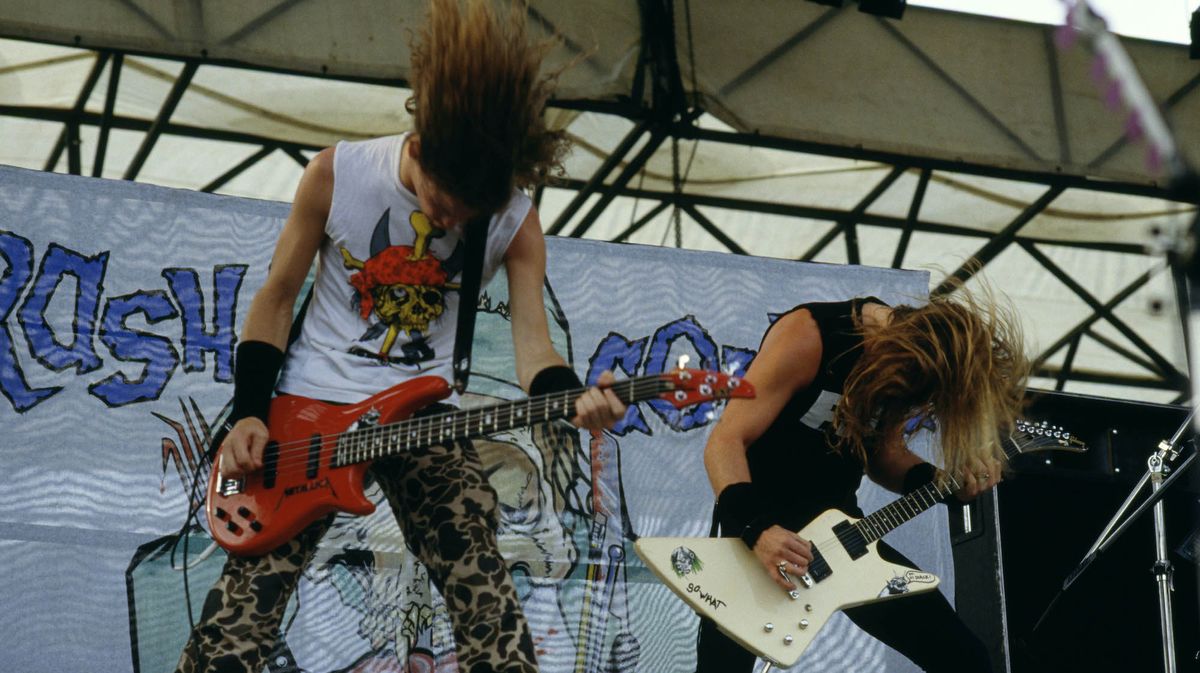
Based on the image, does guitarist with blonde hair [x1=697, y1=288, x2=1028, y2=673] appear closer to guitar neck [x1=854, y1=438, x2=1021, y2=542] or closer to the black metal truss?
guitar neck [x1=854, y1=438, x2=1021, y2=542]

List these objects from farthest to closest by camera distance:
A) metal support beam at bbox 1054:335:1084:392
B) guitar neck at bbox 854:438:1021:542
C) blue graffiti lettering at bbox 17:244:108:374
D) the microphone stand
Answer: metal support beam at bbox 1054:335:1084:392 → blue graffiti lettering at bbox 17:244:108:374 → the microphone stand → guitar neck at bbox 854:438:1021:542

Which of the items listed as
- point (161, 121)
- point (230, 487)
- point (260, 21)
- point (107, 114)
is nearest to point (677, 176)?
point (260, 21)

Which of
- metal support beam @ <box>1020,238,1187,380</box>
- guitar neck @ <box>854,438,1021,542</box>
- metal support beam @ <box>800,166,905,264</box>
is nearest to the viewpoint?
guitar neck @ <box>854,438,1021,542</box>

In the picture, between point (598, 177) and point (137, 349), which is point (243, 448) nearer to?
point (137, 349)

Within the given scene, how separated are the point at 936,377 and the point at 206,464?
2.39m

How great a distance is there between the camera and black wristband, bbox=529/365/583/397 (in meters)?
2.49

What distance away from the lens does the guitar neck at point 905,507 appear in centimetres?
344

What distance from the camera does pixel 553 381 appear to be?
2502 mm

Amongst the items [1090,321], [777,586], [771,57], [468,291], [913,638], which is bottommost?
[913,638]

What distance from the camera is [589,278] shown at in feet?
15.1

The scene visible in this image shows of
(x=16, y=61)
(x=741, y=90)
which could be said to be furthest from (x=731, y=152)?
(x=16, y=61)

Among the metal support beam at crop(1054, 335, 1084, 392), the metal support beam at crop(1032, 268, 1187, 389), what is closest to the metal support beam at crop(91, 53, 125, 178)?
the metal support beam at crop(1032, 268, 1187, 389)

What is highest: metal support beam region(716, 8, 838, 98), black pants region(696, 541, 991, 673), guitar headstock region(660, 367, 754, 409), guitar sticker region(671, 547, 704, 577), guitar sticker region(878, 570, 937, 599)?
metal support beam region(716, 8, 838, 98)

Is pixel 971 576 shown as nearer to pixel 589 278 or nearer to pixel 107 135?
pixel 589 278
